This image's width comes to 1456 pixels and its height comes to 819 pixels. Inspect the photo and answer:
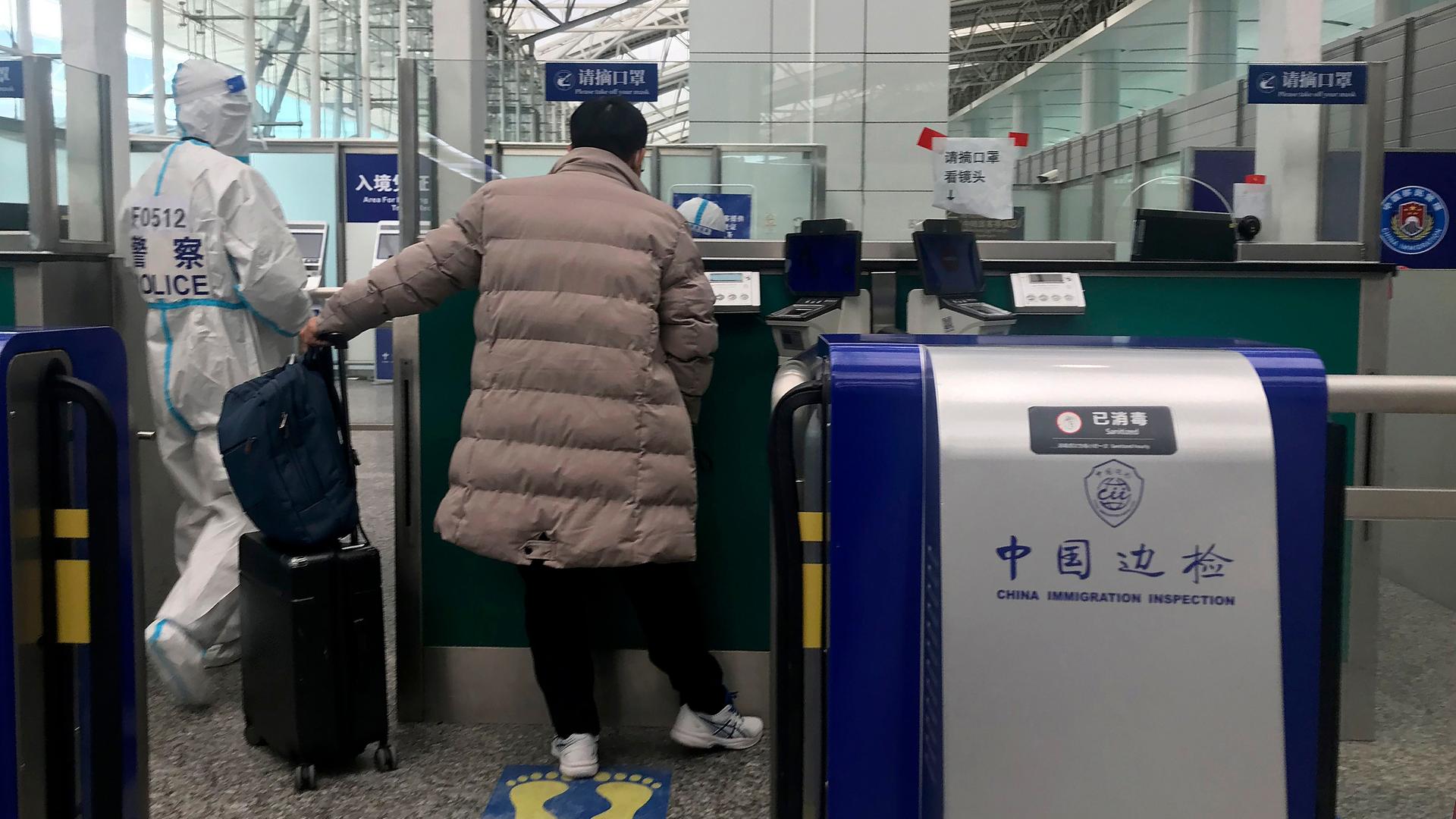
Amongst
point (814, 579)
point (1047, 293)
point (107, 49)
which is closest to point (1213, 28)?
point (1047, 293)

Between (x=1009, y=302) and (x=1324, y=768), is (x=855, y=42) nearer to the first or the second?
(x=1009, y=302)

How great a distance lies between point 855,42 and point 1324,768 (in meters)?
7.00

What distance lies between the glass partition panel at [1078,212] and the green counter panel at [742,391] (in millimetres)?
256

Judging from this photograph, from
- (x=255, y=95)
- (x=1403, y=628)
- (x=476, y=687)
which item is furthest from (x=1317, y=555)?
(x=255, y=95)

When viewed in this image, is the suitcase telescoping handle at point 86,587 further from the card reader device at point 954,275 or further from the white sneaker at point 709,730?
the card reader device at point 954,275

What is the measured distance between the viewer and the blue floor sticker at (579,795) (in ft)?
7.59

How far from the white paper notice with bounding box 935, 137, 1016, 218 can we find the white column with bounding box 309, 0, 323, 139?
10.6 m

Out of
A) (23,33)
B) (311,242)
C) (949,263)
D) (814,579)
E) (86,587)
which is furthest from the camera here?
(23,33)

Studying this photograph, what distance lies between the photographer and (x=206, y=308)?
3131 mm

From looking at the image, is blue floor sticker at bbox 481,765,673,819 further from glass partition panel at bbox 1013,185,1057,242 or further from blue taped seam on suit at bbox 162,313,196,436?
glass partition panel at bbox 1013,185,1057,242

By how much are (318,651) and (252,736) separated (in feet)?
1.37

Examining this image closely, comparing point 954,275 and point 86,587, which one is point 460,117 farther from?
point 86,587

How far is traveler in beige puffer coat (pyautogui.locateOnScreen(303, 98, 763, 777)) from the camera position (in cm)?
226

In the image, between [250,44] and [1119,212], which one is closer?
[1119,212]
